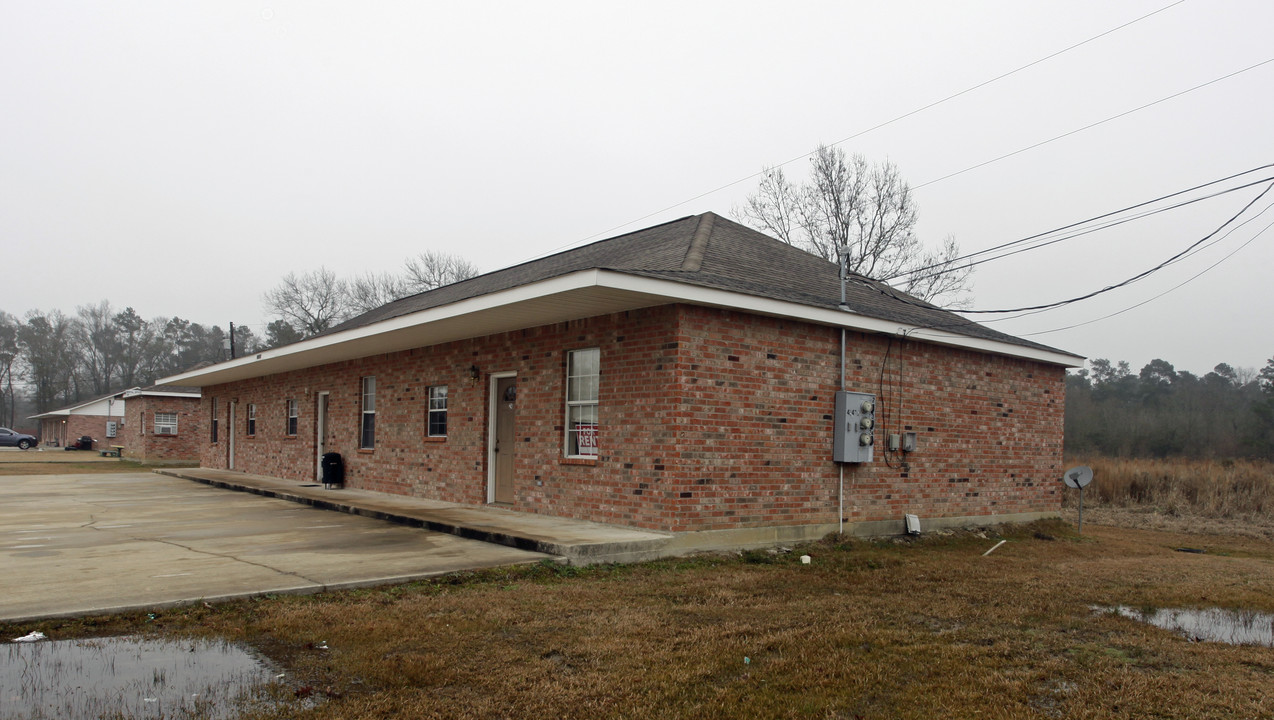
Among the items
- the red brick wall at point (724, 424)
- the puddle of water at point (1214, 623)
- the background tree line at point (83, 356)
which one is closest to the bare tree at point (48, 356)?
the background tree line at point (83, 356)

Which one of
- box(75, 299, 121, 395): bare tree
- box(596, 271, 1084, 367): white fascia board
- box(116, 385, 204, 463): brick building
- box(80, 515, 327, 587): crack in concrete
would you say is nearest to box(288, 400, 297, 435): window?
box(80, 515, 327, 587): crack in concrete

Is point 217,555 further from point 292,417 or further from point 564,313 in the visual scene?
point 292,417

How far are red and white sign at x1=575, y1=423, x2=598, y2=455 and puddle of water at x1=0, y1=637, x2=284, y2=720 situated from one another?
5.58 meters

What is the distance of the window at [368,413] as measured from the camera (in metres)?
15.8

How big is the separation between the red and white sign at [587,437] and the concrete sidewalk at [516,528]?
0.88 meters

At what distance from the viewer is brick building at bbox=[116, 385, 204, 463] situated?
33.1 m

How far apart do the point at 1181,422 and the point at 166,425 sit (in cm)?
4579

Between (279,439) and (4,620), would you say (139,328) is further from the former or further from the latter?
(4,620)

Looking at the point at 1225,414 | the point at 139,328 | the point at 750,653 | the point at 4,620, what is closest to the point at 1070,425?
the point at 1225,414

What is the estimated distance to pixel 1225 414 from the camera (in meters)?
37.8

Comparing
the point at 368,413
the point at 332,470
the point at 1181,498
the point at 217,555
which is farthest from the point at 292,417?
the point at 1181,498

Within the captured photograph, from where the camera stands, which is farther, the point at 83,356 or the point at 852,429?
the point at 83,356

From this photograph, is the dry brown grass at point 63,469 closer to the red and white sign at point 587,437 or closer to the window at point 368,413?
the window at point 368,413

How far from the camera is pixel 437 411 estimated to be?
13.6 m
